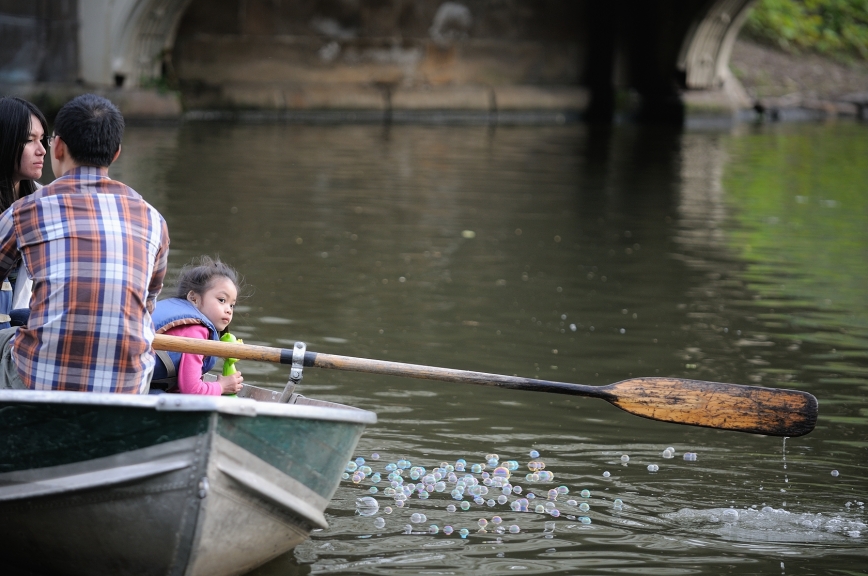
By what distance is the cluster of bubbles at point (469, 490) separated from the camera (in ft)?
15.0

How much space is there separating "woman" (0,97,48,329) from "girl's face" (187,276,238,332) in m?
0.59

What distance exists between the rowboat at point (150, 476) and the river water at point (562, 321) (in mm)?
571

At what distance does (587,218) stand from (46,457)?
869cm

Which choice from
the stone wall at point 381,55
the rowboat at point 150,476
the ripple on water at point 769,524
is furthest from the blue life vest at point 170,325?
the stone wall at point 381,55

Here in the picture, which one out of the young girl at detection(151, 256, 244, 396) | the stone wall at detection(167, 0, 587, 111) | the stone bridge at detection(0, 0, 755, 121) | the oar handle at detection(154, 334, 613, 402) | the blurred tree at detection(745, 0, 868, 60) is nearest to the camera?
the oar handle at detection(154, 334, 613, 402)

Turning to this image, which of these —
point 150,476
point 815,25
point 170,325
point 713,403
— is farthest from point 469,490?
point 815,25

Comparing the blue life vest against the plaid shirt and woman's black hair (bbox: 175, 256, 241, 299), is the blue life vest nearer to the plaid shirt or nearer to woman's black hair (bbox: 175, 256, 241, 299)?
woman's black hair (bbox: 175, 256, 241, 299)

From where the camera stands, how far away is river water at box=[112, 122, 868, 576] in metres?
4.49

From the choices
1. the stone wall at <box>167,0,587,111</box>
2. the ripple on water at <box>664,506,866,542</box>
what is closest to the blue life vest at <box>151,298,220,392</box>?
the ripple on water at <box>664,506,866,542</box>

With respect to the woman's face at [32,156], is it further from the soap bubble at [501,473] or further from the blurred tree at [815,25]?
the blurred tree at [815,25]

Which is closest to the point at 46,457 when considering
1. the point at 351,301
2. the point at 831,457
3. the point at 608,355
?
the point at 831,457

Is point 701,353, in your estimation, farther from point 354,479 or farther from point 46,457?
point 46,457

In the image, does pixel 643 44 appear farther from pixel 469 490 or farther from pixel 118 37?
pixel 469 490

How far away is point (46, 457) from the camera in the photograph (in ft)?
11.8
